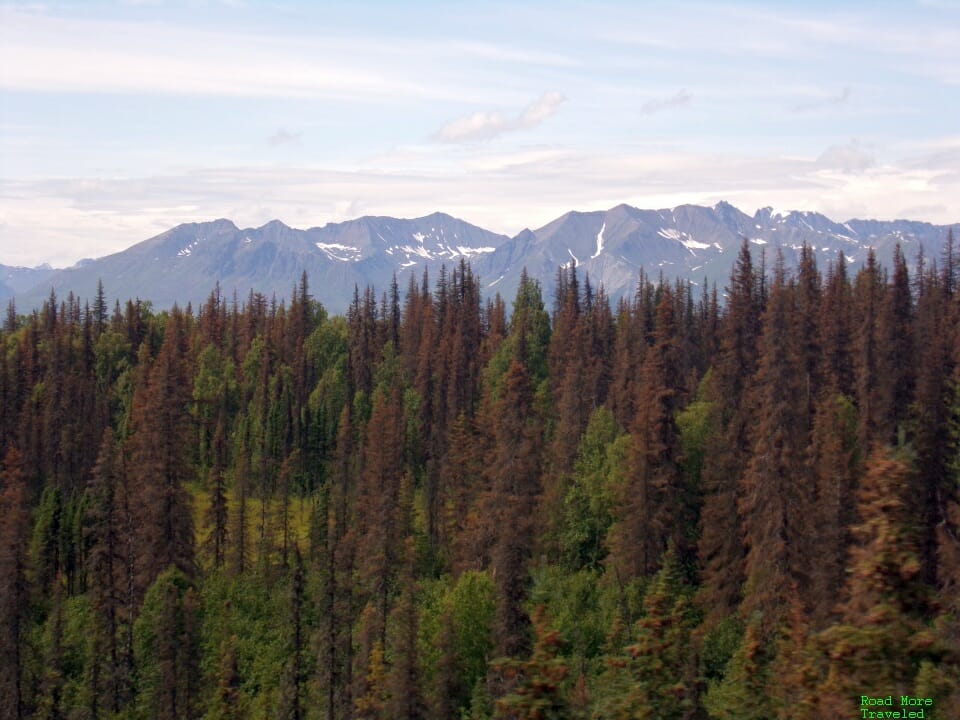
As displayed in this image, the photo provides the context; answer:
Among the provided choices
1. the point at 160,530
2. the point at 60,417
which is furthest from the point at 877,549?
the point at 60,417

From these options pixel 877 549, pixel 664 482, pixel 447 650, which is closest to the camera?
pixel 877 549

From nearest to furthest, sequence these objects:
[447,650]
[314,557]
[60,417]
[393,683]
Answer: [393,683] → [447,650] → [314,557] → [60,417]

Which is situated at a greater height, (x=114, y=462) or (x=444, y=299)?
(x=444, y=299)

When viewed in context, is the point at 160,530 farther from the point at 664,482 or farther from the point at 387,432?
the point at 664,482

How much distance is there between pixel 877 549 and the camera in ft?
37.4

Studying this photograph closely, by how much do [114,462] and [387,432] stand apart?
1851cm

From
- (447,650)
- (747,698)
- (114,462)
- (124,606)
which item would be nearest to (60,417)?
(114,462)

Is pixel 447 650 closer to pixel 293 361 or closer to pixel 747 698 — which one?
pixel 747 698

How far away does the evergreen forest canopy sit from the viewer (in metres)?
17.3

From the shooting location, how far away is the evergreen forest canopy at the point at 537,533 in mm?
17281

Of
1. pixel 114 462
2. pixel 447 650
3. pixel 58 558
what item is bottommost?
pixel 58 558

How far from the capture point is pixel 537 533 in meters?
54.5

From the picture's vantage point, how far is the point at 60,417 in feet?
292

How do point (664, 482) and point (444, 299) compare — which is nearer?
point (664, 482)
